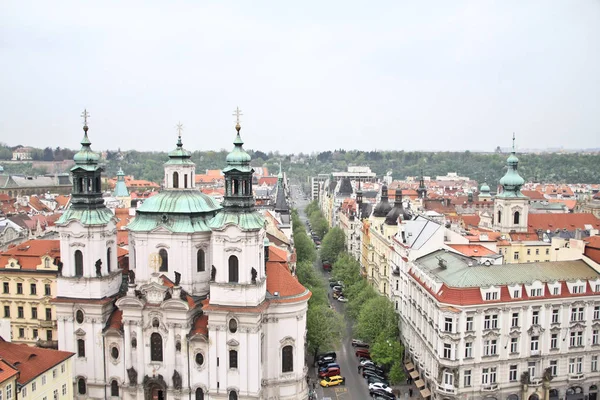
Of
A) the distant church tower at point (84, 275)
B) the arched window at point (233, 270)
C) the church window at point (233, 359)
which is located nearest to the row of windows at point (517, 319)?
the church window at point (233, 359)

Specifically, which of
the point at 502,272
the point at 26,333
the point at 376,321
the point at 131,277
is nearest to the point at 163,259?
the point at 131,277

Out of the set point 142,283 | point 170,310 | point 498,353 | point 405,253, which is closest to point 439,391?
point 498,353

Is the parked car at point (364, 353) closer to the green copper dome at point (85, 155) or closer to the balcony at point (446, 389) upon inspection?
Answer: the balcony at point (446, 389)

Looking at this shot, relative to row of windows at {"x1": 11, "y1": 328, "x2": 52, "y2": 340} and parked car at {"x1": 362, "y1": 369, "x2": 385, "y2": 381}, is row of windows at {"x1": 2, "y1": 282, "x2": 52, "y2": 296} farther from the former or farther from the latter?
parked car at {"x1": 362, "y1": 369, "x2": 385, "y2": 381}

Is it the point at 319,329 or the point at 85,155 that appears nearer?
the point at 85,155

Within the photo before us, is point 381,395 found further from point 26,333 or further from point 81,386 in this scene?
point 26,333

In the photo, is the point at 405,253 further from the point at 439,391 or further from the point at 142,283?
the point at 142,283
